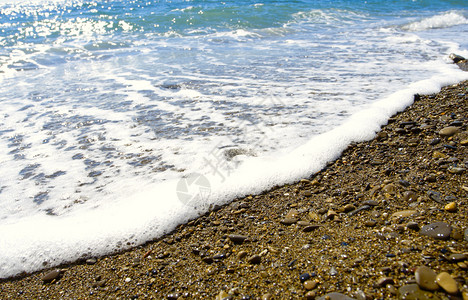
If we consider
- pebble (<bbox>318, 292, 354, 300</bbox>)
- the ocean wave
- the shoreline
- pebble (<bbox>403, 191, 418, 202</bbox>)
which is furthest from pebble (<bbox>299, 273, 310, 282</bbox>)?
the ocean wave

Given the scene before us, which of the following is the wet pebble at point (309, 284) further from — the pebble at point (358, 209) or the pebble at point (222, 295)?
the pebble at point (358, 209)

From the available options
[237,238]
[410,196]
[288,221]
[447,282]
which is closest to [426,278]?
[447,282]

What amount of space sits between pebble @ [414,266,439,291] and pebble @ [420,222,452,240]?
259mm

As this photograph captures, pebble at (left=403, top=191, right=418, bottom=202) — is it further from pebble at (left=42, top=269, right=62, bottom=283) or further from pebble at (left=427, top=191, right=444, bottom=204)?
pebble at (left=42, top=269, right=62, bottom=283)

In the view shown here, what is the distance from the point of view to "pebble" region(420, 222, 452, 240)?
58.9 inches

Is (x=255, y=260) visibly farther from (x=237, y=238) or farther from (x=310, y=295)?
(x=310, y=295)

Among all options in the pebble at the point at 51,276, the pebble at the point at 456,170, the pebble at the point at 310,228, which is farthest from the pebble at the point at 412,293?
the pebble at the point at 51,276

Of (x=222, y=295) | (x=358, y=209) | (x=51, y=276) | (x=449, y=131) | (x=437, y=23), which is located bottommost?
(x=51, y=276)

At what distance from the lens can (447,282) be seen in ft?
4.06

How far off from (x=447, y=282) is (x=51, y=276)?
2.08 meters

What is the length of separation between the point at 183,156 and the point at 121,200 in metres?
0.75

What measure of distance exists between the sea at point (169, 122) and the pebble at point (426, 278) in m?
1.22

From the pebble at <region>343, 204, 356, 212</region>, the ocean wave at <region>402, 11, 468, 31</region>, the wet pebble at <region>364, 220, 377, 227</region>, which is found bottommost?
the pebble at <region>343, 204, 356, 212</region>

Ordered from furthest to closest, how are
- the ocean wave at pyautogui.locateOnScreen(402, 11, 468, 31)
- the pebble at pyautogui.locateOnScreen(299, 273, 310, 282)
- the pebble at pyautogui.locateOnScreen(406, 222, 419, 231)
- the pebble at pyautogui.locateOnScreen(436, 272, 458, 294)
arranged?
1. the ocean wave at pyautogui.locateOnScreen(402, 11, 468, 31)
2. the pebble at pyautogui.locateOnScreen(406, 222, 419, 231)
3. the pebble at pyautogui.locateOnScreen(299, 273, 310, 282)
4. the pebble at pyautogui.locateOnScreen(436, 272, 458, 294)
